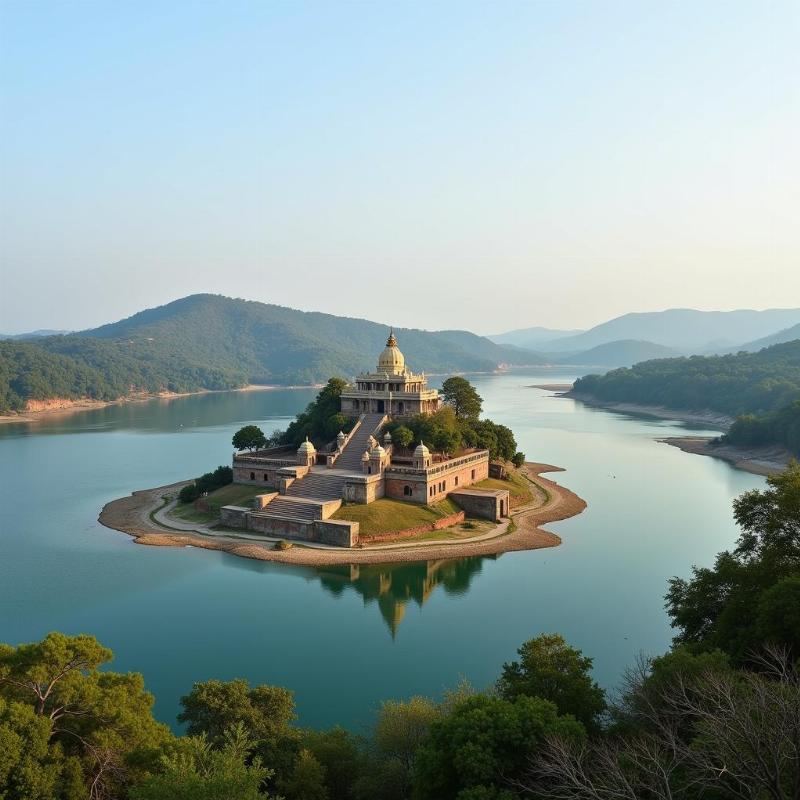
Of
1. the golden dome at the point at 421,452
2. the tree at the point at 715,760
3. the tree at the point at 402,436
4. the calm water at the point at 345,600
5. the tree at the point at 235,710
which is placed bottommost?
the calm water at the point at 345,600

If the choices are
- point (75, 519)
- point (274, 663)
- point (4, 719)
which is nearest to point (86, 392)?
point (75, 519)

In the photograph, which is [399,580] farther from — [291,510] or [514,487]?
[514,487]

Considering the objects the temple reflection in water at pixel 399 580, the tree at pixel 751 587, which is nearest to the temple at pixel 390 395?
the temple reflection in water at pixel 399 580

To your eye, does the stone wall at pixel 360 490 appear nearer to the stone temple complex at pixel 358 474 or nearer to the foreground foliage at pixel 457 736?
the stone temple complex at pixel 358 474

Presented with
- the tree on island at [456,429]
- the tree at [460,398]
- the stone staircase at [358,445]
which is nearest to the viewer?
the stone staircase at [358,445]

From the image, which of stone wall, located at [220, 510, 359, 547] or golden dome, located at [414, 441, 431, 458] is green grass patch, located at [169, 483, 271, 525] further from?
golden dome, located at [414, 441, 431, 458]

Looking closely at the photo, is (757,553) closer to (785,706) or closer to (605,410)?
(785,706)

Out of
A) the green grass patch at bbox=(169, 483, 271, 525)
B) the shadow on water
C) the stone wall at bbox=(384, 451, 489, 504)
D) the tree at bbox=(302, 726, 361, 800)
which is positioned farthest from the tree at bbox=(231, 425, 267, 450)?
Answer: the tree at bbox=(302, 726, 361, 800)
